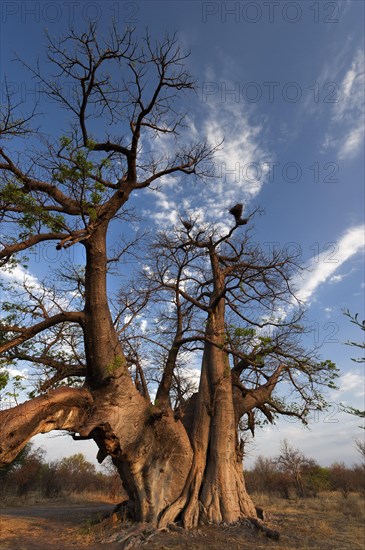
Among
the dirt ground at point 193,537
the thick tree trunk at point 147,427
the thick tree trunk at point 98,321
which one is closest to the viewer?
the thick tree trunk at point 147,427

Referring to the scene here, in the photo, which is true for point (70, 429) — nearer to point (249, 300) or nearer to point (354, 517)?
point (249, 300)

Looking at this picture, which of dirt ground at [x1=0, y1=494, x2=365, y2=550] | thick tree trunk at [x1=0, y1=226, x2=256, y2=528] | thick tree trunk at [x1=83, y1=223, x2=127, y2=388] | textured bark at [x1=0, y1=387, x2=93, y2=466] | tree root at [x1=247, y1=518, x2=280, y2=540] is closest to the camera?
textured bark at [x1=0, y1=387, x2=93, y2=466]

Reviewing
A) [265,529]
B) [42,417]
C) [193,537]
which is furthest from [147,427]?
[265,529]


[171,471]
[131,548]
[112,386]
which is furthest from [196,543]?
[112,386]

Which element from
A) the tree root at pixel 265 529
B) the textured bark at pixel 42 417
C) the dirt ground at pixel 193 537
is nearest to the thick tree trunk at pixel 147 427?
the textured bark at pixel 42 417

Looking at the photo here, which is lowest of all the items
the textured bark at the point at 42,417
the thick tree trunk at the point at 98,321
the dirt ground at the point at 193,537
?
the dirt ground at the point at 193,537

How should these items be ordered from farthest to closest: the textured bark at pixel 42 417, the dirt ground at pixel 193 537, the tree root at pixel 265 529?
the tree root at pixel 265 529, the dirt ground at pixel 193 537, the textured bark at pixel 42 417

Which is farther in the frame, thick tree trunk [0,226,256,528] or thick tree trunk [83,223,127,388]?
thick tree trunk [83,223,127,388]

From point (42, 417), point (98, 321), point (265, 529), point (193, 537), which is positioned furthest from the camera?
point (265, 529)

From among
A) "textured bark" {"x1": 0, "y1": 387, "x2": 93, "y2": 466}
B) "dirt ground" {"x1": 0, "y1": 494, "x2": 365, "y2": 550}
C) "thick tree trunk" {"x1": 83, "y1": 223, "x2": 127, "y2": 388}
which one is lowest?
"dirt ground" {"x1": 0, "y1": 494, "x2": 365, "y2": 550}

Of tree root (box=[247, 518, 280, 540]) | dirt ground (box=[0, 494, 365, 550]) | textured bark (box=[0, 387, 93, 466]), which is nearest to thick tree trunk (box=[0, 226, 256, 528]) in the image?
textured bark (box=[0, 387, 93, 466])

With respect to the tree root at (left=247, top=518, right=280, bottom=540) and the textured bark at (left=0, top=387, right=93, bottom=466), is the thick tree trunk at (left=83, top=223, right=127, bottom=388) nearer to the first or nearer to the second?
the textured bark at (left=0, top=387, right=93, bottom=466)

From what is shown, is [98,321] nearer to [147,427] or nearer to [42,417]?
[42,417]

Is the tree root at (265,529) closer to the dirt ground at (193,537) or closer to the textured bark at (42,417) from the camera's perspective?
the dirt ground at (193,537)
